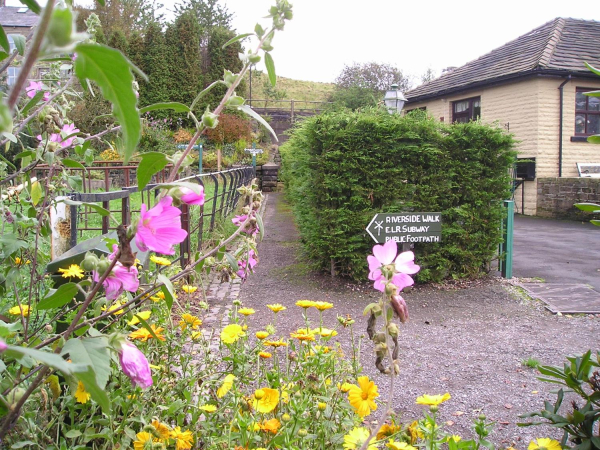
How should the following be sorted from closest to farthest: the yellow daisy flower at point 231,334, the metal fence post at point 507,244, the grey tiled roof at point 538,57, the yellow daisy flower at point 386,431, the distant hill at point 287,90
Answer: the yellow daisy flower at point 386,431 < the yellow daisy flower at point 231,334 < the metal fence post at point 507,244 < the grey tiled roof at point 538,57 < the distant hill at point 287,90

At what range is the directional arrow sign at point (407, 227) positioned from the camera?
16.8 feet

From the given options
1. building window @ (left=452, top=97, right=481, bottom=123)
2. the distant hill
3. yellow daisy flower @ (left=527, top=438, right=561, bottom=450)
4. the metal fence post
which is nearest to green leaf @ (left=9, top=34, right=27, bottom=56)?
yellow daisy flower @ (left=527, top=438, right=561, bottom=450)

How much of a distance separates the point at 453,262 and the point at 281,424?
4363 millimetres

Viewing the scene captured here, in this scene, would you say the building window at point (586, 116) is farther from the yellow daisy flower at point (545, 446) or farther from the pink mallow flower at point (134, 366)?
the pink mallow flower at point (134, 366)

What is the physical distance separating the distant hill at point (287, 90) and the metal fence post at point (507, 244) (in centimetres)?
2400

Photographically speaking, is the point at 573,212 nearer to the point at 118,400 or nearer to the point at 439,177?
the point at 439,177

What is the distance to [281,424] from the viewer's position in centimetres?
161

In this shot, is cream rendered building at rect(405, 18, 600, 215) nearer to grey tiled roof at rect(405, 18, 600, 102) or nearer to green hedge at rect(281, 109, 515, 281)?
grey tiled roof at rect(405, 18, 600, 102)

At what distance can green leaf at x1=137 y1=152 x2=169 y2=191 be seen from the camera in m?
0.70

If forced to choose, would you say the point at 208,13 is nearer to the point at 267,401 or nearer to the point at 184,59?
the point at 184,59

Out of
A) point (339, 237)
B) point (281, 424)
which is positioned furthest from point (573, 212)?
point (281, 424)

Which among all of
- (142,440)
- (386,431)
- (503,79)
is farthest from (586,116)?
(142,440)

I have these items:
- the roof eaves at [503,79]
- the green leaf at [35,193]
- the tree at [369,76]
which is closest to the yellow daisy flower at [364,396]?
the green leaf at [35,193]

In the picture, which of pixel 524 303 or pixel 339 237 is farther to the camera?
pixel 339 237
